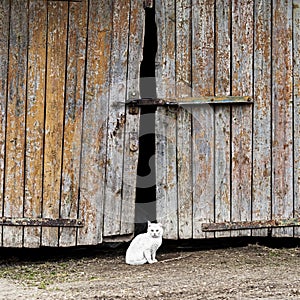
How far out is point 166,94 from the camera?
6.92 metres

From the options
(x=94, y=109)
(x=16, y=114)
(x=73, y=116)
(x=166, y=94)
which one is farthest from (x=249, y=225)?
(x=16, y=114)

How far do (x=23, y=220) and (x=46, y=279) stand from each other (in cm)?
71

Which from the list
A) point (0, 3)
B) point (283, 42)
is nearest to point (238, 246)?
point (283, 42)

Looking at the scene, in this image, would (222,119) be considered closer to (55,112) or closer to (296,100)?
(296,100)

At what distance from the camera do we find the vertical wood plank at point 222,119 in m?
6.92

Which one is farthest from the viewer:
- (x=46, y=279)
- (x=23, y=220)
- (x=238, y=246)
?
(x=238, y=246)

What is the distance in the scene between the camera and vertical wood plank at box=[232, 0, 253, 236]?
6934 mm

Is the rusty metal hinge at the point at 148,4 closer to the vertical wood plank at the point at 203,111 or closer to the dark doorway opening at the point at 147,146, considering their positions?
the dark doorway opening at the point at 147,146

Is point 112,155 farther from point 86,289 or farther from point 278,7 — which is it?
point 278,7

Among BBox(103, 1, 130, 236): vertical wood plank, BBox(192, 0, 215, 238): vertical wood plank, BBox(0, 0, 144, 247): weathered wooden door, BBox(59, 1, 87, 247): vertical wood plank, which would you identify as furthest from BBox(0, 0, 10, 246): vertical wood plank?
BBox(192, 0, 215, 238): vertical wood plank

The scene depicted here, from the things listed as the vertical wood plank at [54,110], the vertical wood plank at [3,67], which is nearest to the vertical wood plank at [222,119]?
the vertical wood plank at [54,110]

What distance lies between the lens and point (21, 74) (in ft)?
22.4

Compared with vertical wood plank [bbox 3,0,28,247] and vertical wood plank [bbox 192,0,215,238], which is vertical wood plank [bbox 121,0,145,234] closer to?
vertical wood plank [bbox 192,0,215,238]

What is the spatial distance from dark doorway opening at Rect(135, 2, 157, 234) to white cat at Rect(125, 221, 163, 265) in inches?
22.9
